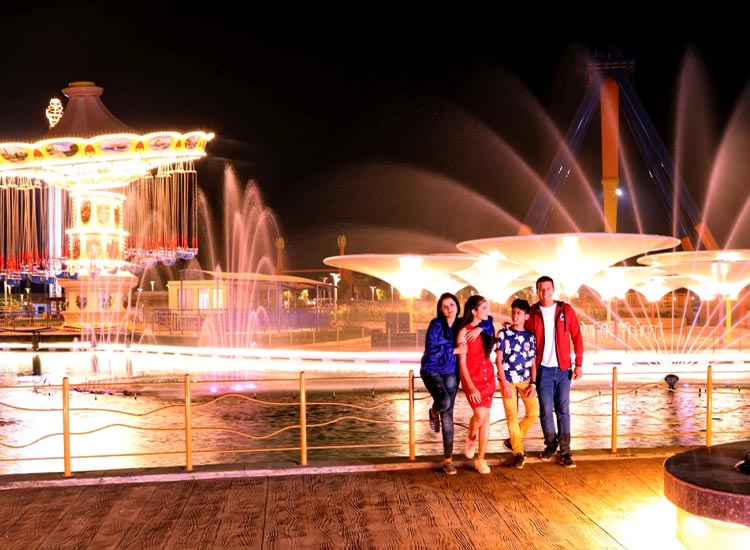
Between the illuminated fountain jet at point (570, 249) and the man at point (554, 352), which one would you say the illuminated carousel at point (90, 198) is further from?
the man at point (554, 352)

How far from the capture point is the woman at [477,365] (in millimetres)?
6547

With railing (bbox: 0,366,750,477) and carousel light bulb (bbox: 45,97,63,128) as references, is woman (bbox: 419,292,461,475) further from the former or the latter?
carousel light bulb (bbox: 45,97,63,128)

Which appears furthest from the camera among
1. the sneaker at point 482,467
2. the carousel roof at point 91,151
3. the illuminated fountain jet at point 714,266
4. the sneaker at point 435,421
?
the carousel roof at point 91,151

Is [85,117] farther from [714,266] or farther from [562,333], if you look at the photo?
[562,333]

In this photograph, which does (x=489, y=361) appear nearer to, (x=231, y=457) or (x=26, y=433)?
(x=231, y=457)

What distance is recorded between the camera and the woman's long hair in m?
6.54

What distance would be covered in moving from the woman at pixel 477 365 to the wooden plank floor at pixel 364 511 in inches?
21.6

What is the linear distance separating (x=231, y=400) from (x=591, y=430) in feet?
23.7

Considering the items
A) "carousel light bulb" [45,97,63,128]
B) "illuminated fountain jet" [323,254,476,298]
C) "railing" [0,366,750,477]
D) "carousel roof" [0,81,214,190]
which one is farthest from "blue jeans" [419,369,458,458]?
"carousel light bulb" [45,97,63,128]

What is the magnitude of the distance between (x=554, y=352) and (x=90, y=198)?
3504 cm

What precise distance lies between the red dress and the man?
501mm

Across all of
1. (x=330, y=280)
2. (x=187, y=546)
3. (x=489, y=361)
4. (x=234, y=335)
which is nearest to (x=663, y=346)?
(x=234, y=335)

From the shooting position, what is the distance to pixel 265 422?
13047 mm

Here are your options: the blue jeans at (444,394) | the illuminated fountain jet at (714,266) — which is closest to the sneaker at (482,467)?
the blue jeans at (444,394)
